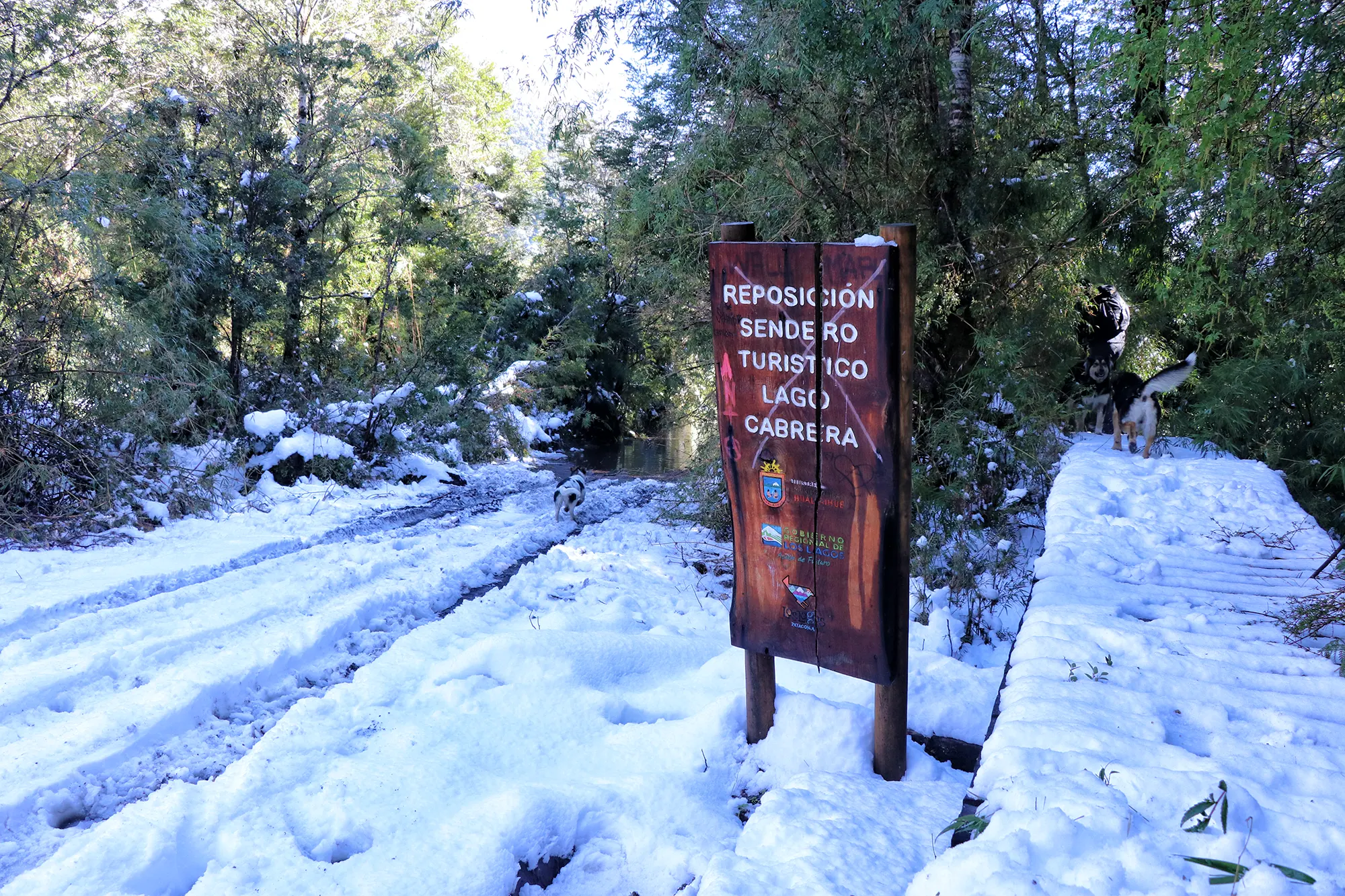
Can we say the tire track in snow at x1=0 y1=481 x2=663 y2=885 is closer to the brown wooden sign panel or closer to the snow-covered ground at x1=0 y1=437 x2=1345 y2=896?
the snow-covered ground at x1=0 y1=437 x2=1345 y2=896

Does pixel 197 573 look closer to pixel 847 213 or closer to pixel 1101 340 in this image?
pixel 847 213

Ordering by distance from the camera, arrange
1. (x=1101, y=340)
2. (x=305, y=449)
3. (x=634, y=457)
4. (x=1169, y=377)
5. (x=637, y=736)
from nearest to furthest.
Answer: (x=637, y=736) < (x=1169, y=377) < (x=1101, y=340) < (x=305, y=449) < (x=634, y=457)

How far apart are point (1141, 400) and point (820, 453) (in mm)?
5649

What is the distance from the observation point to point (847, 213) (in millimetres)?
8172

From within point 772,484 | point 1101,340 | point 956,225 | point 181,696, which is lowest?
point 181,696

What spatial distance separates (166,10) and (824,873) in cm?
1775

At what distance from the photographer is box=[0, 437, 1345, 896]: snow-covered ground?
2.42 metres

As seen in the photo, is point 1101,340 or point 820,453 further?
point 1101,340

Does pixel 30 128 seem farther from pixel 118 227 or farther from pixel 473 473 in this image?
pixel 473 473

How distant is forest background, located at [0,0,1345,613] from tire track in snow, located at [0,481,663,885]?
347 centimetres

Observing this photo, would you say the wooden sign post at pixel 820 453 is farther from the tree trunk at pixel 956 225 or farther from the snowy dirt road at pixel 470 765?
the tree trunk at pixel 956 225

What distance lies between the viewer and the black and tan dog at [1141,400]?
741cm

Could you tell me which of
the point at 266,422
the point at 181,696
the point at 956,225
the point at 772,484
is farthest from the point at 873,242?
the point at 266,422

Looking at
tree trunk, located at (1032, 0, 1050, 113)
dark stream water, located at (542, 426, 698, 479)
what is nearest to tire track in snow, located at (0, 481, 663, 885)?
tree trunk, located at (1032, 0, 1050, 113)
